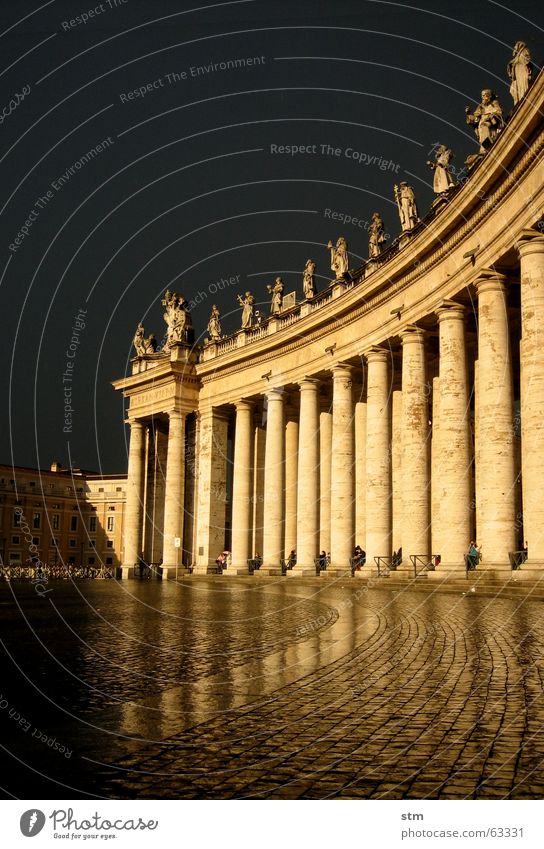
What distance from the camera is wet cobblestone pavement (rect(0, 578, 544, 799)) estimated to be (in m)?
5.29

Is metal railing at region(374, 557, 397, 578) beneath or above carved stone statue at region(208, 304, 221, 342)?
beneath

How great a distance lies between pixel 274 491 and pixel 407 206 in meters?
21.0

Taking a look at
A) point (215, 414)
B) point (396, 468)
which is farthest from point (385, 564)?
point (215, 414)

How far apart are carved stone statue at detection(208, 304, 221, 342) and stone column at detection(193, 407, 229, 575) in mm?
6844

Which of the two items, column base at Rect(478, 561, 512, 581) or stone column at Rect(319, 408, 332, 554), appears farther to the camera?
stone column at Rect(319, 408, 332, 554)

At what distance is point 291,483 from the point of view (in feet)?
190

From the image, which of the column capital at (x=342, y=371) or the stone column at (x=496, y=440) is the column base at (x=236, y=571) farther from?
the stone column at (x=496, y=440)

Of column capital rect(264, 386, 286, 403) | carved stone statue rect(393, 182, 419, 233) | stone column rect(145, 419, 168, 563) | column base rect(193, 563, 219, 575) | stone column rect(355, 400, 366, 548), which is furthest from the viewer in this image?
stone column rect(145, 419, 168, 563)

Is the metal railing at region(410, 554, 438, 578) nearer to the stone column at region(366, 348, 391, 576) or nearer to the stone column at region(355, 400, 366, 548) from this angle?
the stone column at region(366, 348, 391, 576)

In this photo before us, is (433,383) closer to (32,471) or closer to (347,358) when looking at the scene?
(347,358)

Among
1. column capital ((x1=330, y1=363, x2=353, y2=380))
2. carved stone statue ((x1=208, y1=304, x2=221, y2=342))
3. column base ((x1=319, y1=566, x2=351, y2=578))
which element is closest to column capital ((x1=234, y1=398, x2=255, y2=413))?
carved stone statue ((x1=208, y1=304, x2=221, y2=342))

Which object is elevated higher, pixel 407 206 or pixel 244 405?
pixel 407 206

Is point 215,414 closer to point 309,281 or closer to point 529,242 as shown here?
point 309,281

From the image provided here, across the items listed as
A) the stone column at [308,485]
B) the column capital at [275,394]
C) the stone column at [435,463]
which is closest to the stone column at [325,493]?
the stone column at [308,485]
